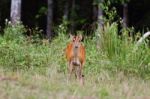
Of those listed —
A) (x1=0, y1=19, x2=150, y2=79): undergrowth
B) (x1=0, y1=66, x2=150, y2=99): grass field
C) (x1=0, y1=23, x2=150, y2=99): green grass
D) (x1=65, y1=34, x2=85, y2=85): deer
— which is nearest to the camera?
(x1=0, y1=66, x2=150, y2=99): grass field

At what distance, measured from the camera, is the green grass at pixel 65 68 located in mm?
9227

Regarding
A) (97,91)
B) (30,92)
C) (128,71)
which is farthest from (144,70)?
(30,92)

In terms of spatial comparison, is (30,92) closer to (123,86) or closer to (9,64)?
(123,86)

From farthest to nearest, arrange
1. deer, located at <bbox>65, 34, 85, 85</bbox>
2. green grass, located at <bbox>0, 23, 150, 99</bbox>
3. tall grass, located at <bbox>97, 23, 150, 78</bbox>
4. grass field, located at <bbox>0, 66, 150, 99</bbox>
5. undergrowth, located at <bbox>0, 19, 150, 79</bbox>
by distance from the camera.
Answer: tall grass, located at <bbox>97, 23, 150, 78</bbox> < undergrowth, located at <bbox>0, 19, 150, 79</bbox> < deer, located at <bbox>65, 34, 85, 85</bbox> < green grass, located at <bbox>0, 23, 150, 99</bbox> < grass field, located at <bbox>0, 66, 150, 99</bbox>

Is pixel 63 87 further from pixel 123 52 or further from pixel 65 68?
pixel 123 52

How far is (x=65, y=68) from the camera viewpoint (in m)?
12.5

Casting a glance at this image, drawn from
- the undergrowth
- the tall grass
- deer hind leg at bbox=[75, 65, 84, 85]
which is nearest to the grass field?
deer hind leg at bbox=[75, 65, 84, 85]

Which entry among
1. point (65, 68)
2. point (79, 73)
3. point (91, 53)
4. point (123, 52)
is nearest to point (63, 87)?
point (79, 73)

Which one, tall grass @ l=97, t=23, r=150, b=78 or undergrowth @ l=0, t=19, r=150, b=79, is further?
tall grass @ l=97, t=23, r=150, b=78

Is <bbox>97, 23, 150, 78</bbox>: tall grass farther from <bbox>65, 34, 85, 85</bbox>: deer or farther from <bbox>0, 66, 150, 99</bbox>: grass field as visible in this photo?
<bbox>65, 34, 85, 85</bbox>: deer

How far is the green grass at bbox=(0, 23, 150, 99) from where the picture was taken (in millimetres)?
9227

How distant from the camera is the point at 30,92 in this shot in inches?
345

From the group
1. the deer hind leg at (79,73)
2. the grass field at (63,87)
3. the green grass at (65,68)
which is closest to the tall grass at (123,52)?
the green grass at (65,68)

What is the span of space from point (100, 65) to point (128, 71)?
642mm
